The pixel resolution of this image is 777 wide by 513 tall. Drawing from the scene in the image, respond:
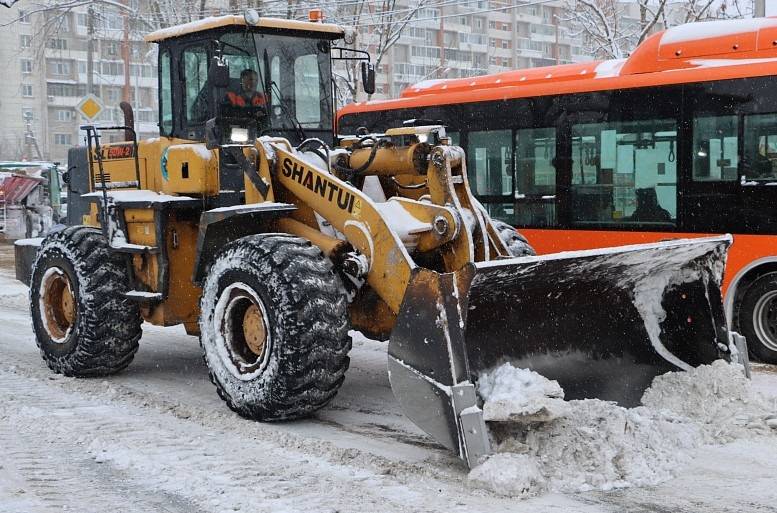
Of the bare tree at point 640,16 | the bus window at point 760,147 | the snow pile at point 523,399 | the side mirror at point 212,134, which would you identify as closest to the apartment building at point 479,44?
the bare tree at point 640,16

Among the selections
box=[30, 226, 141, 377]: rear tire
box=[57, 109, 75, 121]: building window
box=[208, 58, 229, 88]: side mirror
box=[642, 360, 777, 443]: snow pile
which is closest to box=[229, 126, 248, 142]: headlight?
box=[208, 58, 229, 88]: side mirror

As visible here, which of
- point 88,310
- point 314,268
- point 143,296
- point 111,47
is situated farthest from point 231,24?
point 111,47

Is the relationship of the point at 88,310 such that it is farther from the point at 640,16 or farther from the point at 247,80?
the point at 640,16

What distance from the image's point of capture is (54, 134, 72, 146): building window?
6812cm

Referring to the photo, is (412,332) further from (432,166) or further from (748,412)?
(748,412)

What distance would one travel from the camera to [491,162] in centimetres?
1293

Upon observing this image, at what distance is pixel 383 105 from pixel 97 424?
8.70 m

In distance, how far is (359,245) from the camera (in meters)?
6.52

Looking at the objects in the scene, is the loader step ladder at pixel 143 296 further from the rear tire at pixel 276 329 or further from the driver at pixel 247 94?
the driver at pixel 247 94

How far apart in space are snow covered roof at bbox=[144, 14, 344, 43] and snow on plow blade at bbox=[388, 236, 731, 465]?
303cm

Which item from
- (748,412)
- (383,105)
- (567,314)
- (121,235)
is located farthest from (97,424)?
(383,105)

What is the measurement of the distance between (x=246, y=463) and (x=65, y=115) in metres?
66.6

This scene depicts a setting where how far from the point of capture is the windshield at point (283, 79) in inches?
306

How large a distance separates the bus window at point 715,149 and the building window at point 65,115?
62893 millimetres
